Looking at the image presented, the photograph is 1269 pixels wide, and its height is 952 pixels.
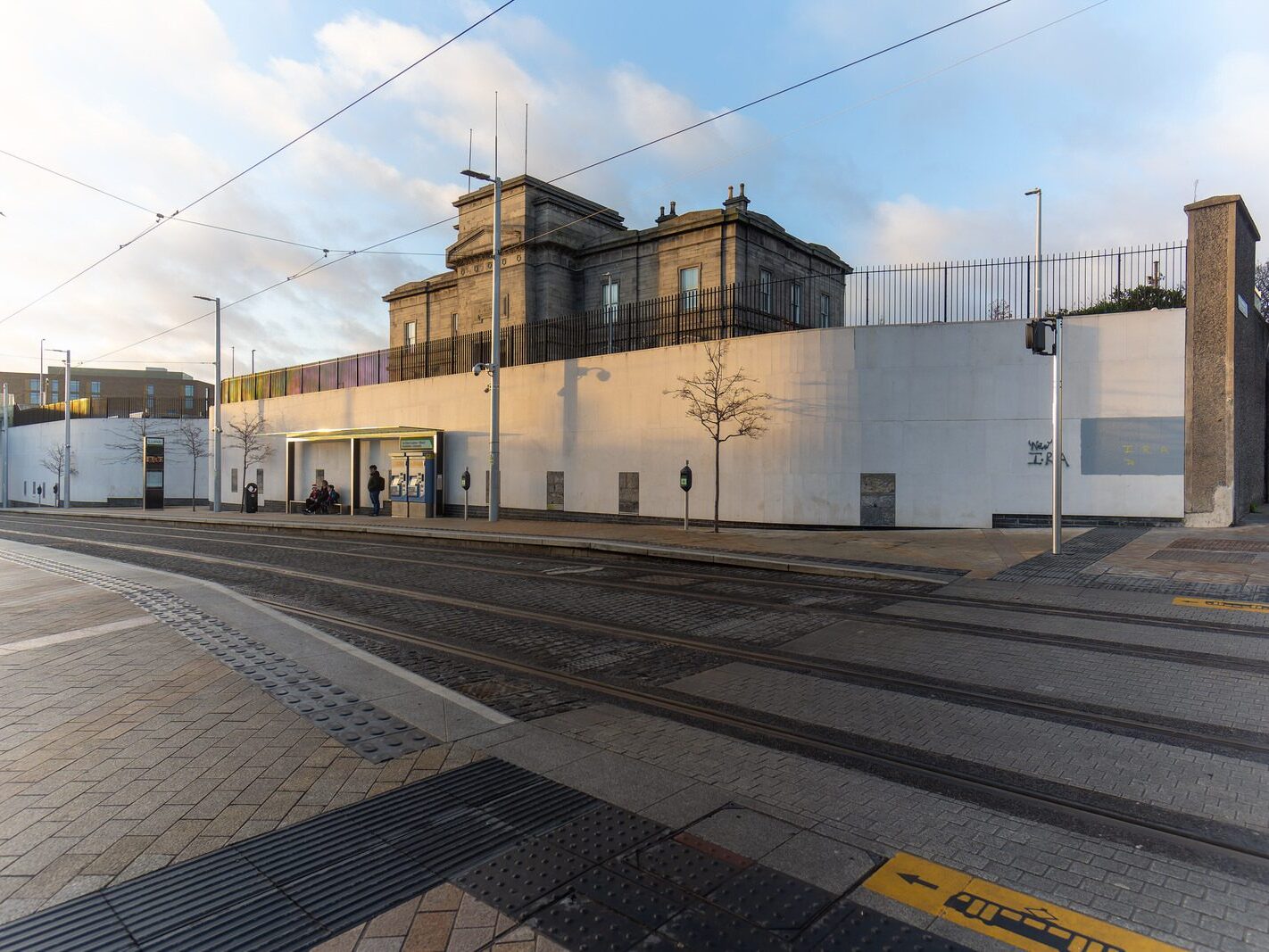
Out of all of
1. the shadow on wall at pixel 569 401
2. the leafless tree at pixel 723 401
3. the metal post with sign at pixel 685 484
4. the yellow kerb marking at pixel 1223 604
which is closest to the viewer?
the yellow kerb marking at pixel 1223 604

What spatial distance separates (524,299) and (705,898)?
3671 cm

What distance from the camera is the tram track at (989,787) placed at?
3.54m

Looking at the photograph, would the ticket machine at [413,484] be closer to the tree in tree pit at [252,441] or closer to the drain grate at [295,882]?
the tree in tree pit at [252,441]

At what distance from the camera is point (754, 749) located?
15.6ft

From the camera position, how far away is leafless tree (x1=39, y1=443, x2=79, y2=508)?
58.2 m

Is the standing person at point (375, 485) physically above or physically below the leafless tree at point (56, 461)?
below

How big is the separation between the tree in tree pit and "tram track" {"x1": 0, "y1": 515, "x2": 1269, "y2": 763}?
3355cm

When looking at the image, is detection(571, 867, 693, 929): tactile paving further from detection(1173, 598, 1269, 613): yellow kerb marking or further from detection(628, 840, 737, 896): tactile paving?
detection(1173, 598, 1269, 613): yellow kerb marking

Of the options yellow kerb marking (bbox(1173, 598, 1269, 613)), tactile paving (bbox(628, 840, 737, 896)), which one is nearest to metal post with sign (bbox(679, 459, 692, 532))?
yellow kerb marking (bbox(1173, 598, 1269, 613))

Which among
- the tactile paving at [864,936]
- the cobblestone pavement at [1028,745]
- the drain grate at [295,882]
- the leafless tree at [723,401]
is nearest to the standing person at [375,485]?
the leafless tree at [723,401]

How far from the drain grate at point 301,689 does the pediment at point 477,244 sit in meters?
31.5

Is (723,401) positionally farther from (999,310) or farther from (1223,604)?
(1223,604)

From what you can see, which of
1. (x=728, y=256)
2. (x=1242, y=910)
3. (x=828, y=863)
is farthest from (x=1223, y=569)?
(x=728, y=256)

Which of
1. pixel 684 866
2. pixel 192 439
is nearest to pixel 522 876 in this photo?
pixel 684 866
